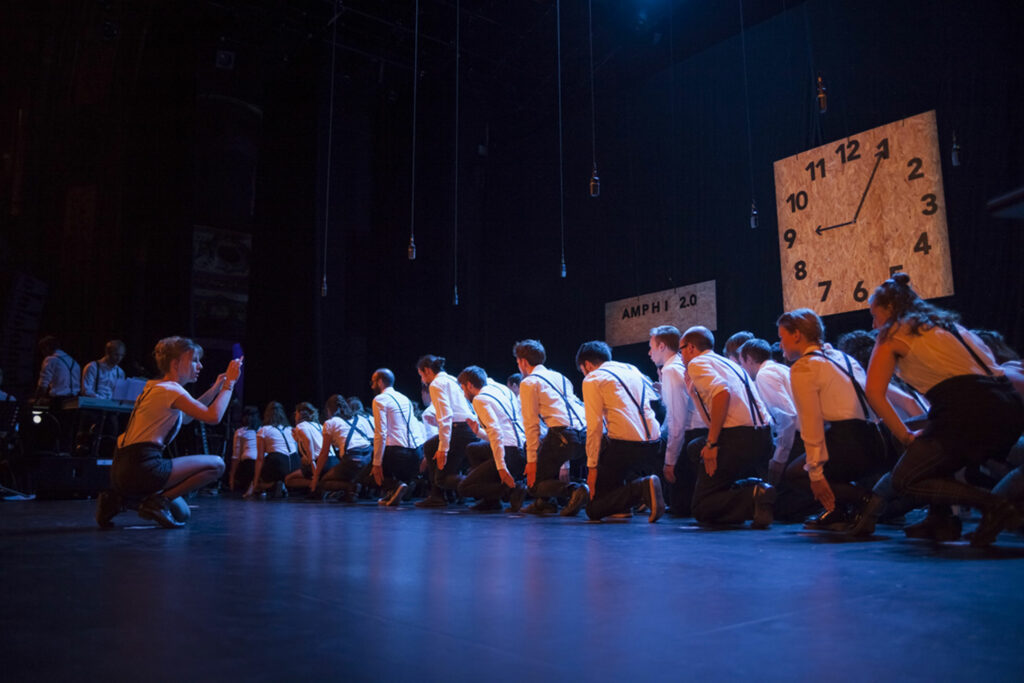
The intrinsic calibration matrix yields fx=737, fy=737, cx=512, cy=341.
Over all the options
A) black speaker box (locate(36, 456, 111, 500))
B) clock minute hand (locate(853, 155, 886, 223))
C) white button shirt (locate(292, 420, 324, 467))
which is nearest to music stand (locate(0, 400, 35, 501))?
black speaker box (locate(36, 456, 111, 500))

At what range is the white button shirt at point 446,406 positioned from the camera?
21.6 ft

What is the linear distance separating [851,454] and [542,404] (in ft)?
8.01

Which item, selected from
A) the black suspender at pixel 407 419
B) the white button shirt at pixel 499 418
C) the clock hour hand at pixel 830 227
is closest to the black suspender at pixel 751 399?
the white button shirt at pixel 499 418

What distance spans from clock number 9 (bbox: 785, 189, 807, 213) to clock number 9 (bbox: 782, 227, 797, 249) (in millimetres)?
232

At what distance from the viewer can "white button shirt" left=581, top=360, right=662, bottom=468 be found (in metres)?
4.91

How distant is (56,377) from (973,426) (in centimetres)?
890

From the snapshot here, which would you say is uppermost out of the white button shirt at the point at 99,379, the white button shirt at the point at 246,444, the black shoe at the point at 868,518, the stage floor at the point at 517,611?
the white button shirt at the point at 99,379

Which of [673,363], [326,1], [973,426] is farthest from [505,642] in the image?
[326,1]

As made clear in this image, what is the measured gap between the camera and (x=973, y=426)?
289cm

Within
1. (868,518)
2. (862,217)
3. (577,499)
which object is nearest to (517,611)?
(868,518)

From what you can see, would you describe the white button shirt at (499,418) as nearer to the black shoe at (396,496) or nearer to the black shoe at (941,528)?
the black shoe at (396,496)

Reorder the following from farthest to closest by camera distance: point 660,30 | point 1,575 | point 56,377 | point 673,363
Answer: point 660,30
point 56,377
point 673,363
point 1,575

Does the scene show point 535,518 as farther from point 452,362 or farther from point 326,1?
point 326,1

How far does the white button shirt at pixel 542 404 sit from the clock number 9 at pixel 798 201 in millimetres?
4406
